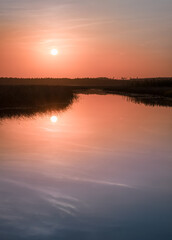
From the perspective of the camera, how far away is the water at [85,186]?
293 inches

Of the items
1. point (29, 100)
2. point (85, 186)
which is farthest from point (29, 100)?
point (85, 186)

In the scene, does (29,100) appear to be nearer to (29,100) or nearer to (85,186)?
(29,100)

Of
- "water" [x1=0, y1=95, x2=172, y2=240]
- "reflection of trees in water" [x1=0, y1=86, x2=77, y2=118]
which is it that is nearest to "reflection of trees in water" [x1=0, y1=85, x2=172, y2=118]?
"reflection of trees in water" [x1=0, y1=86, x2=77, y2=118]

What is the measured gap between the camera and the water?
745cm

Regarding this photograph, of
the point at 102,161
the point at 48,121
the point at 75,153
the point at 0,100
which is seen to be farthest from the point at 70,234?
the point at 0,100

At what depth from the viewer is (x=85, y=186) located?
33.0ft

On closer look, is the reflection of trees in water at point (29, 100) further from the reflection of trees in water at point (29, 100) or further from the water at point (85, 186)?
the water at point (85, 186)

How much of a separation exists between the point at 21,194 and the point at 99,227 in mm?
2734

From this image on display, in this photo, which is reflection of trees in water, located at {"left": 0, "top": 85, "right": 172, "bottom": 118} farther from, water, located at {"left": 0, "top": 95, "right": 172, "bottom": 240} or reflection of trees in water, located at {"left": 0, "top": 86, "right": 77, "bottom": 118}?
water, located at {"left": 0, "top": 95, "right": 172, "bottom": 240}

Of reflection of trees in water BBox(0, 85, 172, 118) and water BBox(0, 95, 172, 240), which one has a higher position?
reflection of trees in water BBox(0, 85, 172, 118)

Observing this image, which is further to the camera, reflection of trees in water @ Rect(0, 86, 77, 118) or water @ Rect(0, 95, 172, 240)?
reflection of trees in water @ Rect(0, 86, 77, 118)

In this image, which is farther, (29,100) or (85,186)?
(29,100)

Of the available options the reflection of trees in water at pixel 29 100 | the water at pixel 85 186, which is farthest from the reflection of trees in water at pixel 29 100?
the water at pixel 85 186

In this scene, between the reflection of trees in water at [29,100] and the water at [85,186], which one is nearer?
the water at [85,186]
